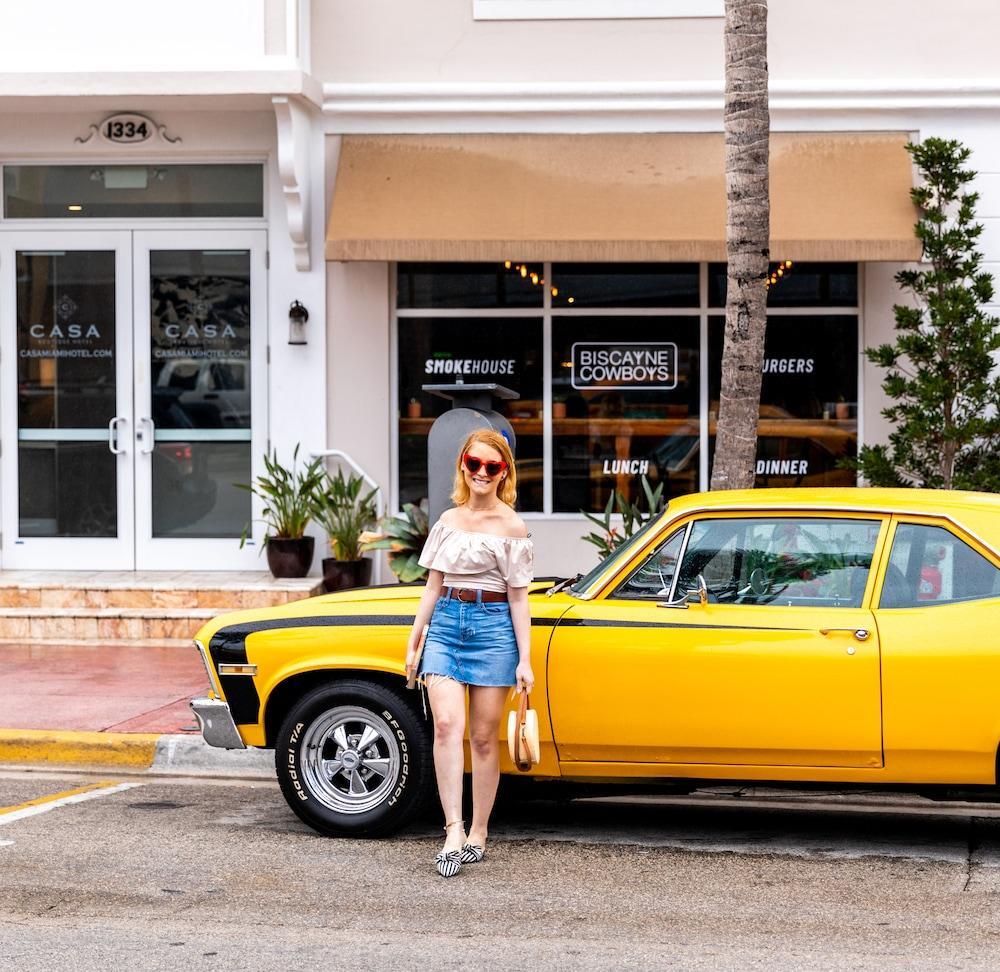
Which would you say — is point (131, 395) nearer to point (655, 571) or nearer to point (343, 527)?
point (343, 527)

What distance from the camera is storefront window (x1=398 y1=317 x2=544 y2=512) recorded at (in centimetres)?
1329

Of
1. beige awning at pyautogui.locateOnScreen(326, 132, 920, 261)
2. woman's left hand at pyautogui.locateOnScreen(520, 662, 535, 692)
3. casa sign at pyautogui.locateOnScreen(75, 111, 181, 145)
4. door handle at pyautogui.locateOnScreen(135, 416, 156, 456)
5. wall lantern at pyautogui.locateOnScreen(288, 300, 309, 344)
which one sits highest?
casa sign at pyautogui.locateOnScreen(75, 111, 181, 145)

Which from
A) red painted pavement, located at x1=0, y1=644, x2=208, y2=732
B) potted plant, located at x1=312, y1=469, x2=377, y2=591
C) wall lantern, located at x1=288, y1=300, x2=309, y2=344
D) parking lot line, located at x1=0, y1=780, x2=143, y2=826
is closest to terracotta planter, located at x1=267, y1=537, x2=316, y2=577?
potted plant, located at x1=312, y1=469, x2=377, y2=591

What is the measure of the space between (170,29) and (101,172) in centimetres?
148

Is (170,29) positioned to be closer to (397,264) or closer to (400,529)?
(397,264)

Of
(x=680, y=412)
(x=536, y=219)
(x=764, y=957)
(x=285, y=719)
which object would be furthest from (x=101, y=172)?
(x=764, y=957)

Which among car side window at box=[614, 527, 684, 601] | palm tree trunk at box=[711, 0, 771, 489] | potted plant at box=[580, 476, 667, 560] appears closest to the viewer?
car side window at box=[614, 527, 684, 601]

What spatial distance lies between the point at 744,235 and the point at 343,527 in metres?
4.51

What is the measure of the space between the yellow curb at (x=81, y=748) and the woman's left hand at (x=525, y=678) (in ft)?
→ 10.3

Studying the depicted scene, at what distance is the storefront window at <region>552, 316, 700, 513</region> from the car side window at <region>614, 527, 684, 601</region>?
653 centimetres

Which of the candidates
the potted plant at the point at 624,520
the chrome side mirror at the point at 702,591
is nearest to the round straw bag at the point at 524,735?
the chrome side mirror at the point at 702,591

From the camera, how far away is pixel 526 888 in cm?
617

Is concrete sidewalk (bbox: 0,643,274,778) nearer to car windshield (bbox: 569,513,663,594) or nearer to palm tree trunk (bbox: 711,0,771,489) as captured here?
car windshield (bbox: 569,513,663,594)

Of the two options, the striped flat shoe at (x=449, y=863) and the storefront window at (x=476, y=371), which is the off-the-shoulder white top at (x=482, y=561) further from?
the storefront window at (x=476, y=371)
